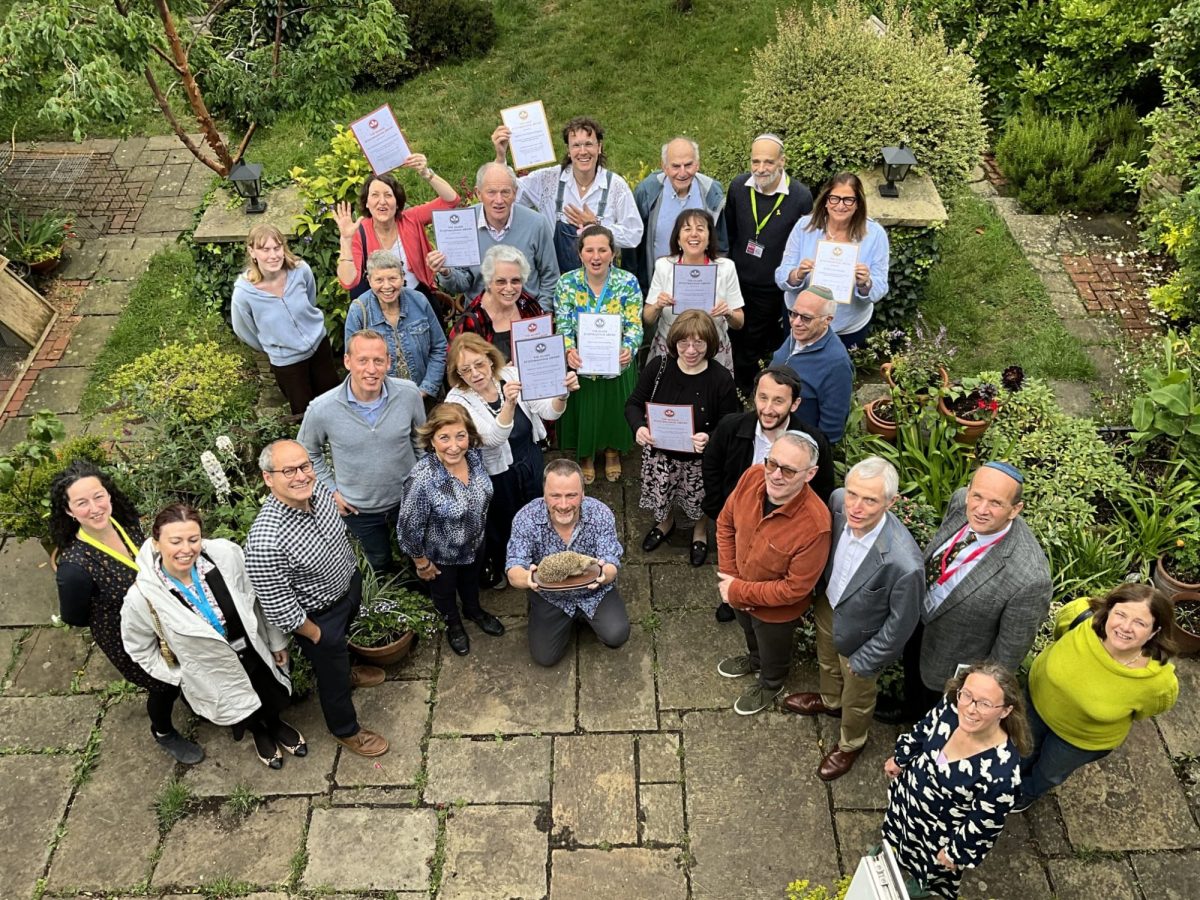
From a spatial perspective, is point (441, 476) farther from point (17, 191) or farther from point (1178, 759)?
point (17, 191)

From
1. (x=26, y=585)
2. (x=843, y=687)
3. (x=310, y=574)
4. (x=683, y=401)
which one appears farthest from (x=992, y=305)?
(x=26, y=585)

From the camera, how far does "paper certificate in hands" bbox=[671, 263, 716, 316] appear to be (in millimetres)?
5652

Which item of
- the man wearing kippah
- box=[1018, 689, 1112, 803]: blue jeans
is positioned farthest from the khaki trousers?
the man wearing kippah

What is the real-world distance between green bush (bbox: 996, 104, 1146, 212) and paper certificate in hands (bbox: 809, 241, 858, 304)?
14.3 ft

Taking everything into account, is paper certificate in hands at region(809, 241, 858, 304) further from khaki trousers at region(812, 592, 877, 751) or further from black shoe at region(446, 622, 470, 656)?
black shoe at region(446, 622, 470, 656)

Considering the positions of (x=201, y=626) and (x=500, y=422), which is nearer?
(x=201, y=626)

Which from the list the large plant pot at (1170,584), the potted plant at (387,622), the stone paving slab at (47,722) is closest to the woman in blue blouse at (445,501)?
the potted plant at (387,622)

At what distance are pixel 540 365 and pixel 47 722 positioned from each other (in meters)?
3.40

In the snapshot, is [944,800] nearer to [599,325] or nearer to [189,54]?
[599,325]

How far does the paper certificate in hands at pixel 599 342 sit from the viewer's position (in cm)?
558

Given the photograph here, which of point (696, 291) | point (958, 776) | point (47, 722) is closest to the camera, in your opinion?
point (958, 776)

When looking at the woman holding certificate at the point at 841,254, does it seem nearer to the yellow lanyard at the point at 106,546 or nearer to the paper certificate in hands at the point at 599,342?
the paper certificate in hands at the point at 599,342

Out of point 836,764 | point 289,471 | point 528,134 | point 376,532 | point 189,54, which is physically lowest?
point 836,764

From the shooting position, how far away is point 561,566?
4934 millimetres
